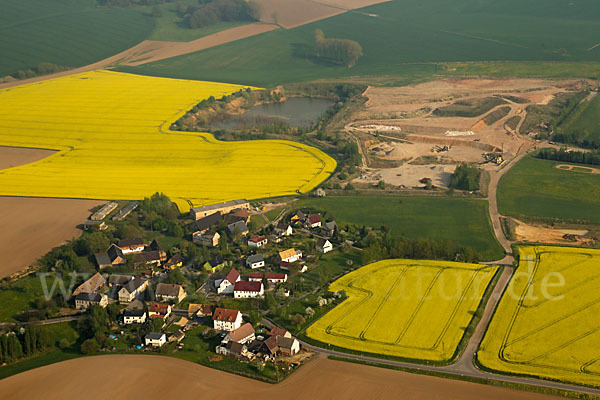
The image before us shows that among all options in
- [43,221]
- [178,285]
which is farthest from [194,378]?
[43,221]

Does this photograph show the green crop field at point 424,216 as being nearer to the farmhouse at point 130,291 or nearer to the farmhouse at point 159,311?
the farmhouse at point 130,291

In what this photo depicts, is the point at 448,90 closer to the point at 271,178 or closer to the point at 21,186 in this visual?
the point at 271,178

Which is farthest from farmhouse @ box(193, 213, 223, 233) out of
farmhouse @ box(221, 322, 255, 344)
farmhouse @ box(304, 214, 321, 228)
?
farmhouse @ box(221, 322, 255, 344)

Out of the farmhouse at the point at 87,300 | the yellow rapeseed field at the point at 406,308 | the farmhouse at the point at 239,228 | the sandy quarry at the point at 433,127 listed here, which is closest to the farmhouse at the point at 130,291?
the farmhouse at the point at 87,300

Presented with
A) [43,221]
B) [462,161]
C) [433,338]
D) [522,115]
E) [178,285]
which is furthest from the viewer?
[522,115]

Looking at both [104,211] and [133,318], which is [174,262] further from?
[104,211]

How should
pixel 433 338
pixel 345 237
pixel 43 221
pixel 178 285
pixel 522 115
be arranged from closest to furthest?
pixel 433 338, pixel 178 285, pixel 345 237, pixel 43 221, pixel 522 115

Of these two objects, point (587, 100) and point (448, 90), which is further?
point (448, 90)
